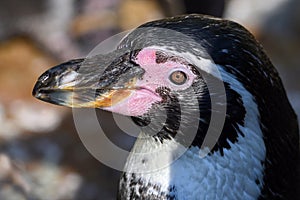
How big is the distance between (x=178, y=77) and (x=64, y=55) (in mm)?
2263

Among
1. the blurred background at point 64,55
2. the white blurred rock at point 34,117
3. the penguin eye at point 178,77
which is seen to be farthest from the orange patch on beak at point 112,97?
A: the white blurred rock at point 34,117

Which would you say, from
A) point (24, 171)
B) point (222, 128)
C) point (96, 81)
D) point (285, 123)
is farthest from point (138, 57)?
point (24, 171)

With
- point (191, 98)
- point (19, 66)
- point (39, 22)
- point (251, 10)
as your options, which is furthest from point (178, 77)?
point (251, 10)

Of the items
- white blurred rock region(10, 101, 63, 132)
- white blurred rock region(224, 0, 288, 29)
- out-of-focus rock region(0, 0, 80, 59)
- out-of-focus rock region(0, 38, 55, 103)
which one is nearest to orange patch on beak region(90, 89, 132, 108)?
white blurred rock region(10, 101, 63, 132)

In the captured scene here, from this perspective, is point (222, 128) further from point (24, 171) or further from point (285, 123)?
point (24, 171)

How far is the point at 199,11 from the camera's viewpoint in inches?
125

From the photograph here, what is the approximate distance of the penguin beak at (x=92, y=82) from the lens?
207 cm

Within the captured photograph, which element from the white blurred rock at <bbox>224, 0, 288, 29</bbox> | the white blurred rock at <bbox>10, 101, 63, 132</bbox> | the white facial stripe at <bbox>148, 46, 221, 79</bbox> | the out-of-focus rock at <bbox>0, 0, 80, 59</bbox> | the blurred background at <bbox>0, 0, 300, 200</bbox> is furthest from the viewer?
the white blurred rock at <bbox>224, 0, 288, 29</bbox>

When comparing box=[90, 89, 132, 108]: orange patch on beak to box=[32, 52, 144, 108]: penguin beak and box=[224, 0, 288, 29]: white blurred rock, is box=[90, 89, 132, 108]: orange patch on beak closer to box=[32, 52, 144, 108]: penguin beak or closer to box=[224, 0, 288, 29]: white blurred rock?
box=[32, 52, 144, 108]: penguin beak

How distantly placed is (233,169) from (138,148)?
26cm

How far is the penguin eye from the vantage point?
→ 2.03 metres

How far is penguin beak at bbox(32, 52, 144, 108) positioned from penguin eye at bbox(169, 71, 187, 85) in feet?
0.27

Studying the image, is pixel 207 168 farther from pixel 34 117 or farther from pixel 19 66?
pixel 19 66

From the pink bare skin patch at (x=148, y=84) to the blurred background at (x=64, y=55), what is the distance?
3.67 ft
